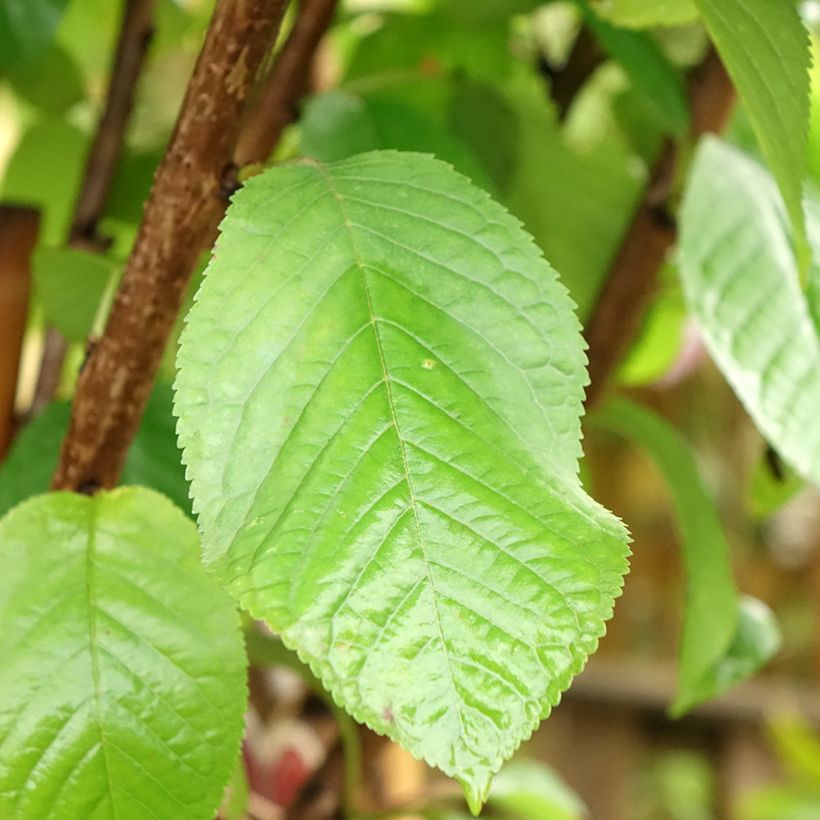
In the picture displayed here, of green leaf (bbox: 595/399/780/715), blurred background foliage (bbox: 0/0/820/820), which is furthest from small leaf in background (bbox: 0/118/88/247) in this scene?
green leaf (bbox: 595/399/780/715)

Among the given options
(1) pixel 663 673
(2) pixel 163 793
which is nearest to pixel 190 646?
(2) pixel 163 793

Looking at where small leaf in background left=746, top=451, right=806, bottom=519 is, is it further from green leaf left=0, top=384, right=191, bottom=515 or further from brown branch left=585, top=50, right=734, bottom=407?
green leaf left=0, top=384, right=191, bottom=515

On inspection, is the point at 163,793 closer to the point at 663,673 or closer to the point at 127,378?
the point at 127,378

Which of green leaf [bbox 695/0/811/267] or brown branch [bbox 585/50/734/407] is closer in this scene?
green leaf [bbox 695/0/811/267]

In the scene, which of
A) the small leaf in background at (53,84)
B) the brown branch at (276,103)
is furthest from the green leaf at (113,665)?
the small leaf in background at (53,84)

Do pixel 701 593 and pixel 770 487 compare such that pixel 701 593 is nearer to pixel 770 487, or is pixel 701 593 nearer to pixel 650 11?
pixel 770 487

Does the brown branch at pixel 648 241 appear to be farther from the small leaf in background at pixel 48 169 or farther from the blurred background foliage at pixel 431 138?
the small leaf in background at pixel 48 169

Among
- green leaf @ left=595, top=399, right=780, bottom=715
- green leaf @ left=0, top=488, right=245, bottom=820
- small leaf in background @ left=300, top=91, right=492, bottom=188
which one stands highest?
small leaf in background @ left=300, top=91, right=492, bottom=188

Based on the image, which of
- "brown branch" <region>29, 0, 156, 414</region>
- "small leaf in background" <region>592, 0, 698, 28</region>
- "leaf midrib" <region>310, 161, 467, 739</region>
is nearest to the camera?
"leaf midrib" <region>310, 161, 467, 739</region>
